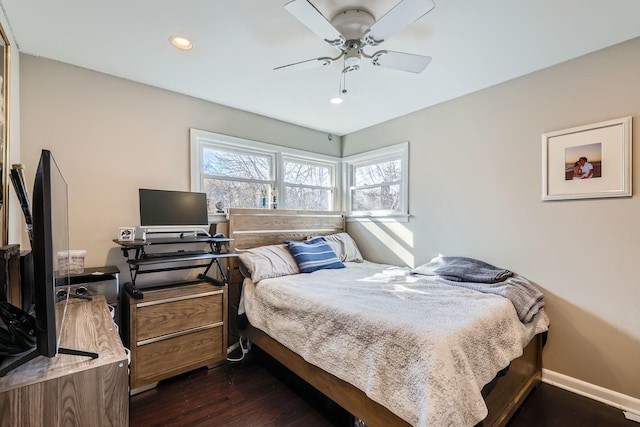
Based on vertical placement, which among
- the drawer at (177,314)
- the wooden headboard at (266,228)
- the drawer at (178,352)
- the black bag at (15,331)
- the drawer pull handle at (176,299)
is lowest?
the drawer at (178,352)

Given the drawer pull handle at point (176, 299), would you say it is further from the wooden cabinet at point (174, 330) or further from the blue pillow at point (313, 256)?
the blue pillow at point (313, 256)

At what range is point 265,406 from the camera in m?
2.04

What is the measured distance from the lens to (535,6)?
1661 millimetres

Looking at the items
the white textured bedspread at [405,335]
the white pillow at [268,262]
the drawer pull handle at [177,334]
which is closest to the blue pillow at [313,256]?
the white pillow at [268,262]

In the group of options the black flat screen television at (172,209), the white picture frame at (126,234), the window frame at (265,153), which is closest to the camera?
the white picture frame at (126,234)

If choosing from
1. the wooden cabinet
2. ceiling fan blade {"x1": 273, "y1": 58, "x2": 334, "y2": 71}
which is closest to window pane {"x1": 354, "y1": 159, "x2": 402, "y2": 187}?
ceiling fan blade {"x1": 273, "y1": 58, "x2": 334, "y2": 71}

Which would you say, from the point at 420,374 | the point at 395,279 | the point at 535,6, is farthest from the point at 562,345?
the point at 535,6

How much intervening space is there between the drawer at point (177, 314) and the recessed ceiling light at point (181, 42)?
1.85 meters

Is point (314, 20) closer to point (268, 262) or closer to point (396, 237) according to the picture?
point (268, 262)

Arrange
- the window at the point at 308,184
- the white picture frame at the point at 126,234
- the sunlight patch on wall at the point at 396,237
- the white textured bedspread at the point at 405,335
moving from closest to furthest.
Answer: the white textured bedspread at the point at 405,335, the white picture frame at the point at 126,234, the sunlight patch on wall at the point at 396,237, the window at the point at 308,184

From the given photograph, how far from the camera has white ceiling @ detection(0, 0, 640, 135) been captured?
1.68 metres

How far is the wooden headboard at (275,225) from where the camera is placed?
3074 mm

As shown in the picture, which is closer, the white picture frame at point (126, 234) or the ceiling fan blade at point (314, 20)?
the ceiling fan blade at point (314, 20)

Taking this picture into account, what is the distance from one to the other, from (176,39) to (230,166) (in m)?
1.42
